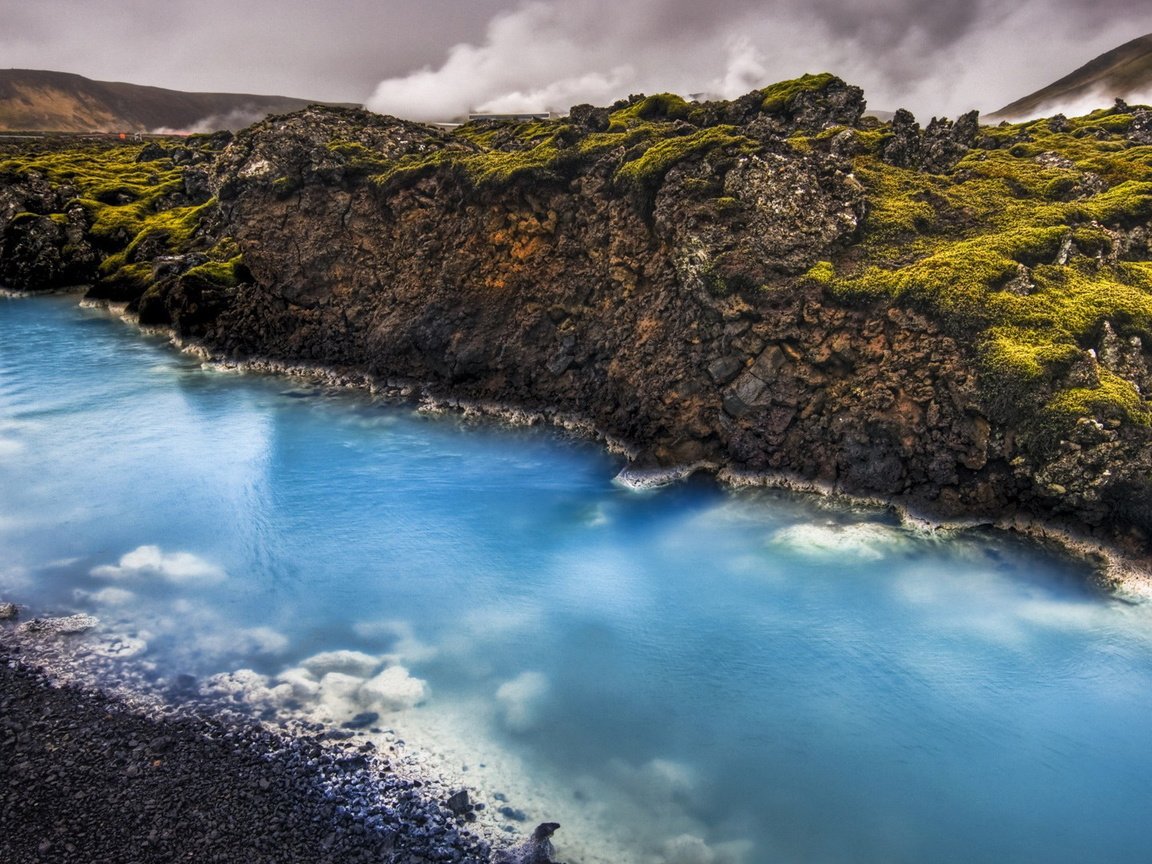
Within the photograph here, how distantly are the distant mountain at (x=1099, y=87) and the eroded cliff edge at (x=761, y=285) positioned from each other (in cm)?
12482

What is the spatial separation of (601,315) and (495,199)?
272 inches

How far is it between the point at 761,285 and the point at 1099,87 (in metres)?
179

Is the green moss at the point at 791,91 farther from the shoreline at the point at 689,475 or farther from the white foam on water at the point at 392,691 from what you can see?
the white foam on water at the point at 392,691

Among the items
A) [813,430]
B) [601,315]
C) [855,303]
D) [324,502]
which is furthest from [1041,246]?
[324,502]

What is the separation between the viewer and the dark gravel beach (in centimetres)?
1094

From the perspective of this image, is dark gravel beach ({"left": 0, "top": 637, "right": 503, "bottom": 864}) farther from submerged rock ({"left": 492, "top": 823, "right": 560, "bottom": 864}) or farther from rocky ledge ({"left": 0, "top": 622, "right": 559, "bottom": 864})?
submerged rock ({"left": 492, "top": 823, "right": 560, "bottom": 864})

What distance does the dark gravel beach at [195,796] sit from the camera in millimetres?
10938

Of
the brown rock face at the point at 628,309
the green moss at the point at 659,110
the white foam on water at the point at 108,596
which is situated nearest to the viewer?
the white foam on water at the point at 108,596

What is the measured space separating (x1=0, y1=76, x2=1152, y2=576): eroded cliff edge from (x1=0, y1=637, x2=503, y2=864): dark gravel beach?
46.2 ft

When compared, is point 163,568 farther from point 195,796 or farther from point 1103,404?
point 1103,404

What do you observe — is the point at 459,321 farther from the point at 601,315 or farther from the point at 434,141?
the point at 434,141

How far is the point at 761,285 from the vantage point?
2253 cm

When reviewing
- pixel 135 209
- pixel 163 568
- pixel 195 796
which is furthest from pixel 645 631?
pixel 135 209

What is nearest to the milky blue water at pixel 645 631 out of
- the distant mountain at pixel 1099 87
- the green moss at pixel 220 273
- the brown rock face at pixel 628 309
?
the brown rock face at pixel 628 309
